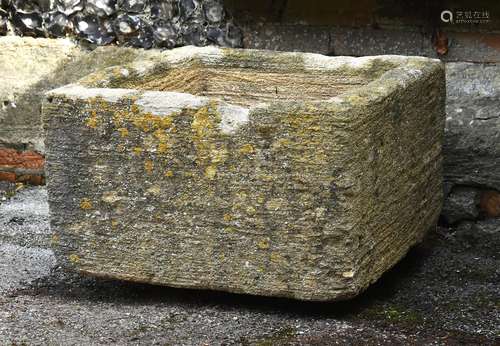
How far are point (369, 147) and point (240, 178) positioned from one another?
415mm

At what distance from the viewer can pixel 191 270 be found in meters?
3.89

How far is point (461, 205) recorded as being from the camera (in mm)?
4777

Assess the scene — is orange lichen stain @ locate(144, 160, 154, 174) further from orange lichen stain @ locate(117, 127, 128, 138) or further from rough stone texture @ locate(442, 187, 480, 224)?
rough stone texture @ locate(442, 187, 480, 224)

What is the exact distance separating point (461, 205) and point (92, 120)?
5.51 feet

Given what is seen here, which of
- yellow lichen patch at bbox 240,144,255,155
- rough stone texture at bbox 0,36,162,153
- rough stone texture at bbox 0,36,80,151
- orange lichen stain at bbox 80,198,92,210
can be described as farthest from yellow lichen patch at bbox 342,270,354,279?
rough stone texture at bbox 0,36,80,151

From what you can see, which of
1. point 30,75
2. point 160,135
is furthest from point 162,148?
point 30,75

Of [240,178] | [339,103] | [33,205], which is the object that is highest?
[339,103]

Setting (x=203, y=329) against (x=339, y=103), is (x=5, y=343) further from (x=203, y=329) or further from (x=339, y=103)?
(x=339, y=103)

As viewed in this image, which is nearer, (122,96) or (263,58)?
(122,96)

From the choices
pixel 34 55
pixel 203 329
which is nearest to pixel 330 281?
pixel 203 329

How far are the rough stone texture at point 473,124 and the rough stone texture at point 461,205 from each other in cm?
6

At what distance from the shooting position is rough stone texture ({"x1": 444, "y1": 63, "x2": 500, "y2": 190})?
15.1 ft

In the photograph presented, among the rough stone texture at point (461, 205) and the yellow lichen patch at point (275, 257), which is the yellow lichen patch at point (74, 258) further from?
the rough stone texture at point (461, 205)

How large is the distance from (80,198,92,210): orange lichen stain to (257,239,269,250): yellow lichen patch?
59 cm
